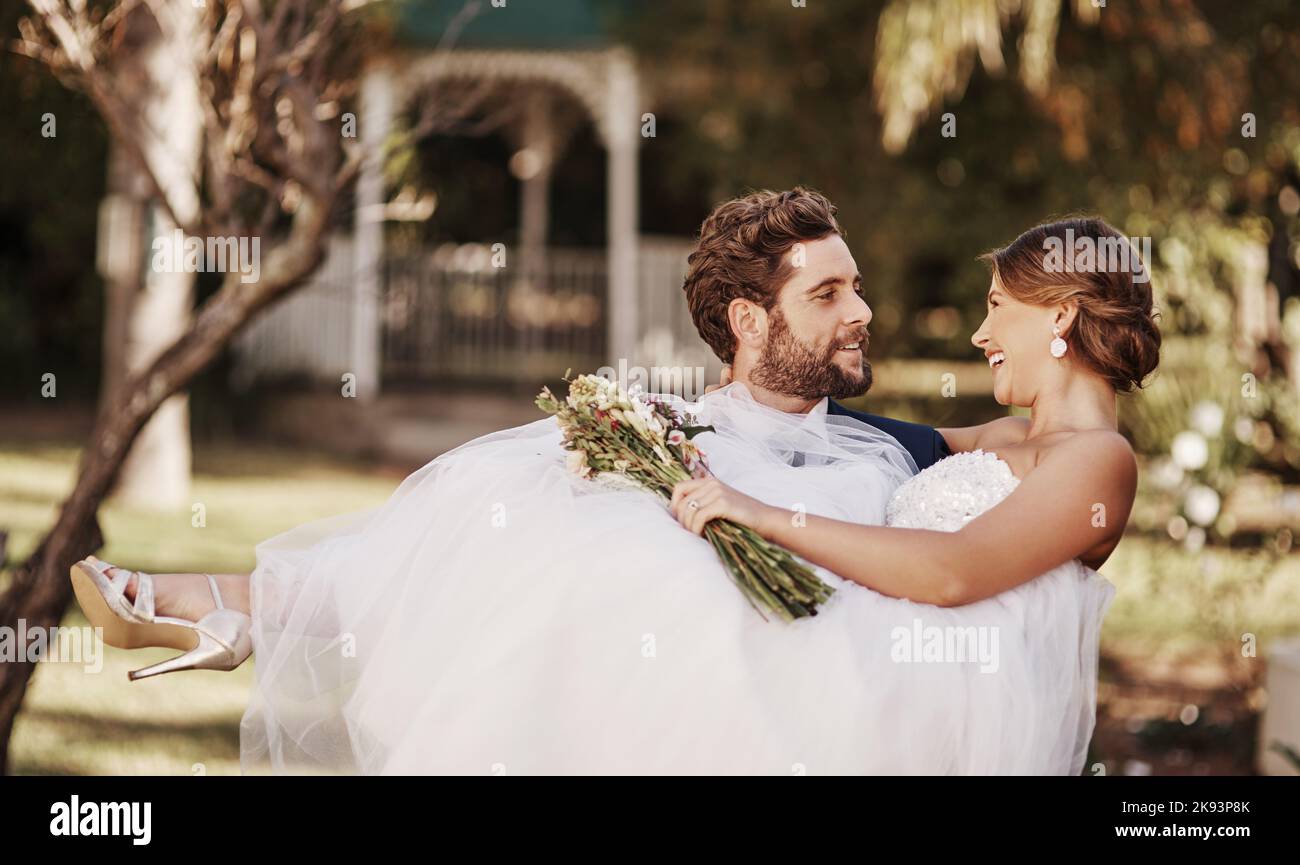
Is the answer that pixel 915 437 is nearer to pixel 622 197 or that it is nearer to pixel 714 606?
pixel 714 606

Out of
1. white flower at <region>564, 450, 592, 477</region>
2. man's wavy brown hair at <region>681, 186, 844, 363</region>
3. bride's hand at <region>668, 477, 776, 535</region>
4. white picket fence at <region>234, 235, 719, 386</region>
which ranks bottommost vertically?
bride's hand at <region>668, 477, 776, 535</region>

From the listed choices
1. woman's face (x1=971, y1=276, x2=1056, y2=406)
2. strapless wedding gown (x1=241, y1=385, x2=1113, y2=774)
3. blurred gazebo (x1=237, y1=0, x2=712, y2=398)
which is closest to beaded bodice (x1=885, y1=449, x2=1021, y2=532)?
strapless wedding gown (x1=241, y1=385, x2=1113, y2=774)

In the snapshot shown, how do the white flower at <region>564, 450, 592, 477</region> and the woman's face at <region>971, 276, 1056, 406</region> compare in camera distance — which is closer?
the white flower at <region>564, 450, 592, 477</region>

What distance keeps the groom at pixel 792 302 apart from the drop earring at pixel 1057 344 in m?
0.48

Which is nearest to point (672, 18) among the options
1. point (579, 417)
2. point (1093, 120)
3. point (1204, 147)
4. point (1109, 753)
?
point (1093, 120)

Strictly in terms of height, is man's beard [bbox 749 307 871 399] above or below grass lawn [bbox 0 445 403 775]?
above

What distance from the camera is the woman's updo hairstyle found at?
3.28 metres

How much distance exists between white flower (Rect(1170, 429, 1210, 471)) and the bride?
3120 millimetres

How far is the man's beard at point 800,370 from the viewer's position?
11.9 ft

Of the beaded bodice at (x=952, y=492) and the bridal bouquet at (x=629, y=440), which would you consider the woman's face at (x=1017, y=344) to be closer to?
the beaded bodice at (x=952, y=492)

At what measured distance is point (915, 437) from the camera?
3.80 meters

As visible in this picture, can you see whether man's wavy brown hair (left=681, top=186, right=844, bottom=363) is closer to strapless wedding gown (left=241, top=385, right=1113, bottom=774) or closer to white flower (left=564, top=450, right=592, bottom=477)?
strapless wedding gown (left=241, top=385, right=1113, bottom=774)

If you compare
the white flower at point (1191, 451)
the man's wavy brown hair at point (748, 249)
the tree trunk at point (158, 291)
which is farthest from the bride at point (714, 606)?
the tree trunk at point (158, 291)

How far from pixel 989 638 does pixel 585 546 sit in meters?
0.85
